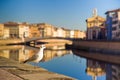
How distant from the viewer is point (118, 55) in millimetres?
6680

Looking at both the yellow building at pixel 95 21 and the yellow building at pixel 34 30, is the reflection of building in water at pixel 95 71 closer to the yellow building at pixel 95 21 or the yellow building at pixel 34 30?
the yellow building at pixel 95 21

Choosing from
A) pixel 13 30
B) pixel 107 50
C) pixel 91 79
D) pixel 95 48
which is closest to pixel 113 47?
pixel 107 50

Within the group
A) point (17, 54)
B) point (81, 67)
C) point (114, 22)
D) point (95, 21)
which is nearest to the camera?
point (81, 67)

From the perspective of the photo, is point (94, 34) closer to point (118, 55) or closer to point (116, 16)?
point (116, 16)

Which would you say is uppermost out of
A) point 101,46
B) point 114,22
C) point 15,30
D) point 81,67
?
point 114,22

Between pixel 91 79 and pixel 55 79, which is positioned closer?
pixel 55 79

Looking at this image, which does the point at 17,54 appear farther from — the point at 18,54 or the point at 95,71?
the point at 95,71

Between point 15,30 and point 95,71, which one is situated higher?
point 15,30

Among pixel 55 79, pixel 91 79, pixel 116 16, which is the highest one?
pixel 116 16

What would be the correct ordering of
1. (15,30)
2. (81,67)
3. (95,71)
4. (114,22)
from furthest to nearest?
(15,30) → (114,22) → (81,67) → (95,71)

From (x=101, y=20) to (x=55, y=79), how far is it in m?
11.1

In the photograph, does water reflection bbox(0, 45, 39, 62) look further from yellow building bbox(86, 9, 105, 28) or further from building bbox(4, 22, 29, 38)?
building bbox(4, 22, 29, 38)

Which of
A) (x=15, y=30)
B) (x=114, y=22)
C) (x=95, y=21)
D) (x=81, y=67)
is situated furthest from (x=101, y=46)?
(x=15, y=30)

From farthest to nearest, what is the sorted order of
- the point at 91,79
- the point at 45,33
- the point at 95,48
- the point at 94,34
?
1. the point at 45,33
2. the point at 94,34
3. the point at 95,48
4. the point at 91,79
